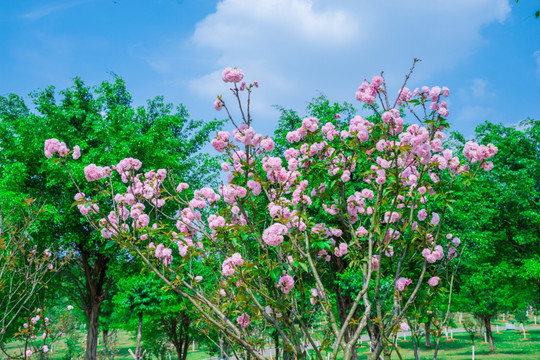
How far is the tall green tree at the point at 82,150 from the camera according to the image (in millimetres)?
14617

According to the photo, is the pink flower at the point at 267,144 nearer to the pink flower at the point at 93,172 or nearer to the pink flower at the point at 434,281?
the pink flower at the point at 93,172

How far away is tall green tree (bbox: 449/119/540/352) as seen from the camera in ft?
56.6

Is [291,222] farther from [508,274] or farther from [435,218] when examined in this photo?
[508,274]

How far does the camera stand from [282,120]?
62.3ft

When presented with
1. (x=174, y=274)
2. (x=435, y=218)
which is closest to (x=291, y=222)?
(x=174, y=274)

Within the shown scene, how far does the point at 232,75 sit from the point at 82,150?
14.1 metres

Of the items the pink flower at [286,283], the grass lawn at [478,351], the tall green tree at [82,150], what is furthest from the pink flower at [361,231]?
the grass lawn at [478,351]

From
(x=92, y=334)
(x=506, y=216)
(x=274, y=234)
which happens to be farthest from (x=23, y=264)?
(x=506, y=216)

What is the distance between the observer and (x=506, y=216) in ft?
65.2

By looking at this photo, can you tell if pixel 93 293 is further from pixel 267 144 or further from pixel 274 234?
pixel 274 234

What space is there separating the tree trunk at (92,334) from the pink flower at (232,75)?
15.7m

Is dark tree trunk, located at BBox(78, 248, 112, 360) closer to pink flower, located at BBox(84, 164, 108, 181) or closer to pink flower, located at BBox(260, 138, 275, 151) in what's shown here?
pink flower, located at BBox(84, 164, 108, 181)

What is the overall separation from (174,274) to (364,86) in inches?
107

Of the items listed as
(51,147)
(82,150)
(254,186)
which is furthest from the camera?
(82,150)
